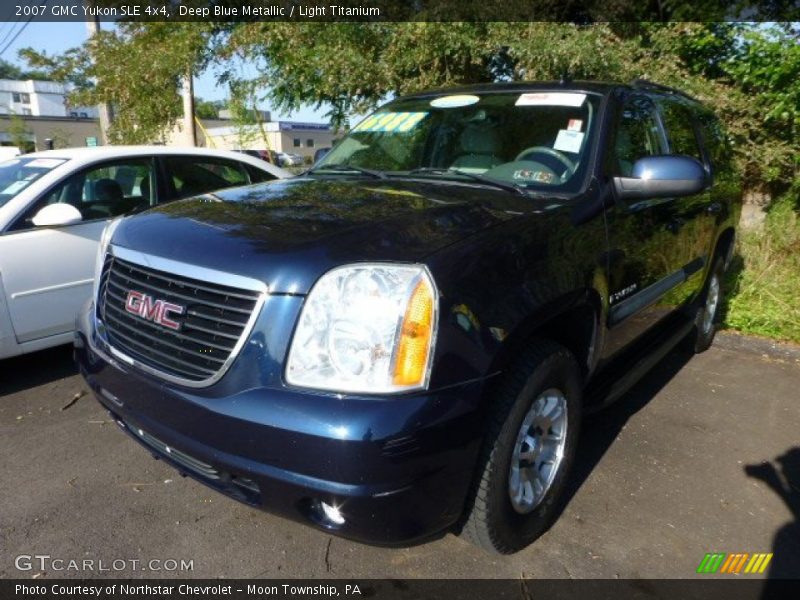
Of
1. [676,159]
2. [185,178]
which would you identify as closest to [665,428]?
[676,159]

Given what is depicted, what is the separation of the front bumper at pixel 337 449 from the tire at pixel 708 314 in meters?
3.28

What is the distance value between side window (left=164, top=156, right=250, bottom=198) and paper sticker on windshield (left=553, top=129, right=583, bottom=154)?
8.94 feet

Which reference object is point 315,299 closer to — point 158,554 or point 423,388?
point 423,388

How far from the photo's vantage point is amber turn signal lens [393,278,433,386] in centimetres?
175

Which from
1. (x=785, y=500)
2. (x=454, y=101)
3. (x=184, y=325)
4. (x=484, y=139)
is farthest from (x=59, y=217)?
(x=785, y=500)

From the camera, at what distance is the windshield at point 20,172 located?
410cm

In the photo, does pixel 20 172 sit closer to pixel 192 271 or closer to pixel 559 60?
pixel 192 271

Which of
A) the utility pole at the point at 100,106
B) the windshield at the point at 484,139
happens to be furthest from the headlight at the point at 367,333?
the utility pole at the point at 100,106

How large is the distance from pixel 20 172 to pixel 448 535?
12.9 ft

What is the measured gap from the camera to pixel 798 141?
6914mm

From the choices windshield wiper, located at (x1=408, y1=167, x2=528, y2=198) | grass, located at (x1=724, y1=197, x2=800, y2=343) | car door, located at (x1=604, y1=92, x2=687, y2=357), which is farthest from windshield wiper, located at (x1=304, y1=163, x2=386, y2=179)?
grass, located at (x1=724, y1=197, x2=800, y2=343)

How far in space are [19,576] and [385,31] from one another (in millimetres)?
6896

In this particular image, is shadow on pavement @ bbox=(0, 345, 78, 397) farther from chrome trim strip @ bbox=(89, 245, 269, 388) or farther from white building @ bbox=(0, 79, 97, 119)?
white building @ bbox=(0, 79, 97, 119)

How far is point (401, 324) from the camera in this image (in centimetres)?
176
